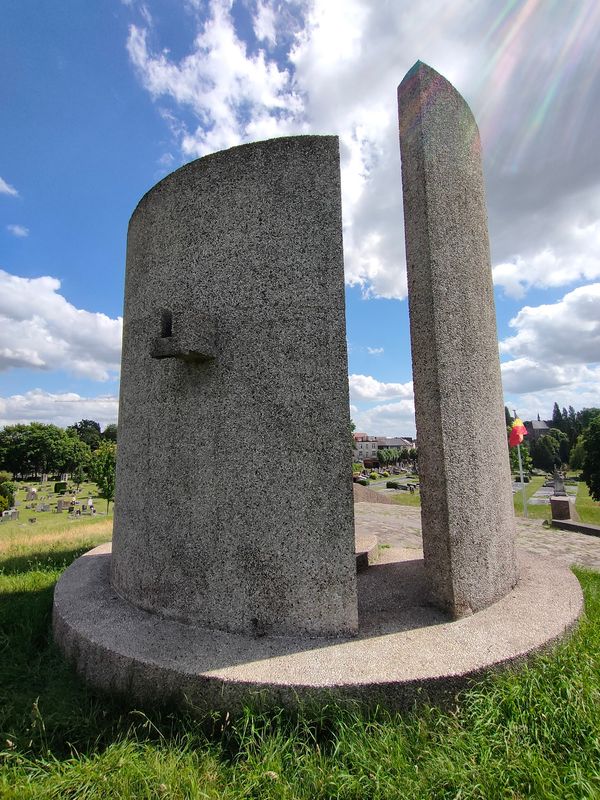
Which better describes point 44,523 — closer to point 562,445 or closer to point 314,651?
point 314,651

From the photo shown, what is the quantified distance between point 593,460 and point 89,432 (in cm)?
9374

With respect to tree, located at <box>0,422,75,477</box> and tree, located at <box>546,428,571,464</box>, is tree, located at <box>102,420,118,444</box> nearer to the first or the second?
tree, located at <box>0,422,75,477</box>

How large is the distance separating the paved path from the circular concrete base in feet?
12.6

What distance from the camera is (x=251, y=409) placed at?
3512 millimetres

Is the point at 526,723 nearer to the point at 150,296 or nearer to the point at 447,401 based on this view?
the point at 447,401

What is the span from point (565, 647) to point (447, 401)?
2044mm

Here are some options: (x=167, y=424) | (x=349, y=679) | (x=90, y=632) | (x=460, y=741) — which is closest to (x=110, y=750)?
(x=90, y=632)

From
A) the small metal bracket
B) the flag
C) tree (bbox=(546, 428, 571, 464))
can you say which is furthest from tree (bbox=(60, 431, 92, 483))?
tree (bbox=(546, 428, 571, 464))

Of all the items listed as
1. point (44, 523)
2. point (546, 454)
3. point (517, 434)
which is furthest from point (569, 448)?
point (44, 523)

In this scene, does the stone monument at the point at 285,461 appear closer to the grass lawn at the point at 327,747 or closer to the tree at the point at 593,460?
the grass lawn at the point at 327,747

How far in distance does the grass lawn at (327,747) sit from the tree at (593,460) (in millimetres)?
31039

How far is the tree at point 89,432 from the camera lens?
286ft

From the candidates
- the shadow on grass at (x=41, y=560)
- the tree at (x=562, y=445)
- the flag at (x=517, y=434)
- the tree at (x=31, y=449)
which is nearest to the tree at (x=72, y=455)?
the tree at (x=31, y=449)

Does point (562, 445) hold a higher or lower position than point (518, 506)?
higher
